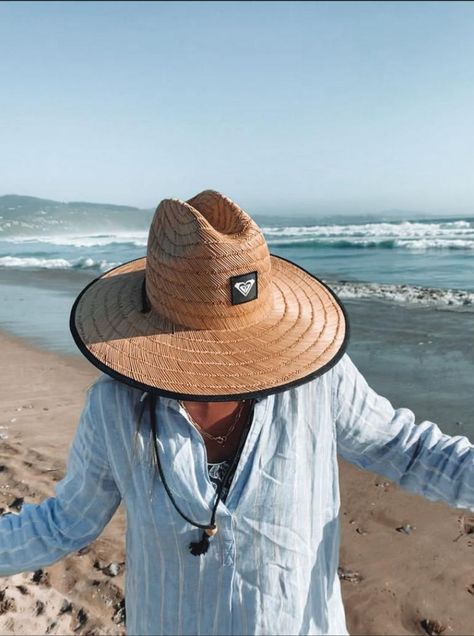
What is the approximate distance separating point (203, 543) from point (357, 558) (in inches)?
93.8

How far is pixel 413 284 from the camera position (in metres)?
12.0

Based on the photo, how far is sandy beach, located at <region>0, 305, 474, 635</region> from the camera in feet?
8.32

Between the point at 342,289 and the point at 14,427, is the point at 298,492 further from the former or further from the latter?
the point at 342,289

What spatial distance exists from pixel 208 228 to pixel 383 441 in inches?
22.7

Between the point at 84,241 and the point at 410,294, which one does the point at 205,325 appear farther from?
the point at 84,241

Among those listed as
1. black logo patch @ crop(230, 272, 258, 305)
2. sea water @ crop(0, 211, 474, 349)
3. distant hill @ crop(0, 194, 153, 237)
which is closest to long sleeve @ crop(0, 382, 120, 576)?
black logo patch @ crop(230, 272, 258, 305)

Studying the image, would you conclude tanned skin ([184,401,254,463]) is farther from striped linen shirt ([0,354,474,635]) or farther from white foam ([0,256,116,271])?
white foam ([0,256,116,271])

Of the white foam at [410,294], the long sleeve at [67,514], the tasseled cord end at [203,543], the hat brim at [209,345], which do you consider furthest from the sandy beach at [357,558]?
the white foam at [410,294]

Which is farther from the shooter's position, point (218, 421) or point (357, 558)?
point (357, 558)

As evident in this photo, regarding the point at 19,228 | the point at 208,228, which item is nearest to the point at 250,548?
the point at 208,228

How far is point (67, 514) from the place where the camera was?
1.05 meters

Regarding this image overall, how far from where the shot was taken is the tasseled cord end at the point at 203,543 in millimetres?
938

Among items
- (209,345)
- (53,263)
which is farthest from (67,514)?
(53,263)

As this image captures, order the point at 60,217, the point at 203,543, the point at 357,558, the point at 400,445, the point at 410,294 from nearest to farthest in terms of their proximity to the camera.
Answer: the point at 203,543
the point at 400,445
the point at 357,558
the point at 410,294
the point at 60,217
